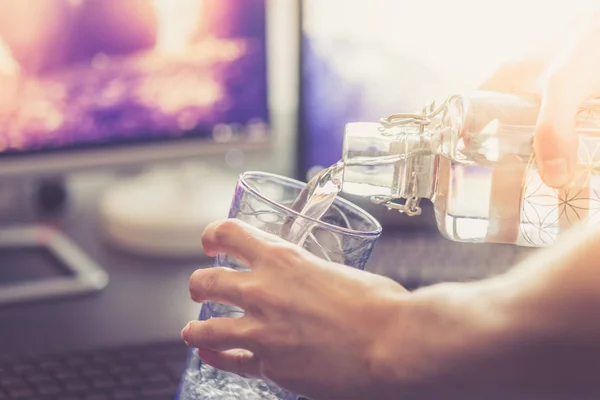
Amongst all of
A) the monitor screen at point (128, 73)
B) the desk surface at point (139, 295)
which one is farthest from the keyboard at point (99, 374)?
the monitor screen at point (128, 73)

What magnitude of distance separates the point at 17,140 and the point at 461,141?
22.8 inches

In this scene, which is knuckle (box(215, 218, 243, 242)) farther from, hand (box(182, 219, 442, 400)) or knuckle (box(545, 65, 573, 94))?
knuckle (box(545, 65, 573, 94))

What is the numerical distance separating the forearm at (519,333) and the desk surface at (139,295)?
46cm

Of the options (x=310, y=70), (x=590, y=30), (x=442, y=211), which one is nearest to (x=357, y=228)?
(x=442, y=211)

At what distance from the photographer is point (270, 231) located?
0.47 meters

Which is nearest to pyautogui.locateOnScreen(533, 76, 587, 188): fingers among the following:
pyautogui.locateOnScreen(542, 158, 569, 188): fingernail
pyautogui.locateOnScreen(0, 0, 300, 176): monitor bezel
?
pyautogui.locateOnScreen(542, 158, 569, 188): fingernail

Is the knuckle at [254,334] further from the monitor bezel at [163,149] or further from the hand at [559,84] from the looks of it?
the monitor bezel at [163,149]

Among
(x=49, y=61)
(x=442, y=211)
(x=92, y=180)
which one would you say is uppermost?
(x=49, y=61)

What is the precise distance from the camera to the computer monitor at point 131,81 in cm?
85

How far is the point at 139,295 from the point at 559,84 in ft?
1.84

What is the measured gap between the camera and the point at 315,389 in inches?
15.1

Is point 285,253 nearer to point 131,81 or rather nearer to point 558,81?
point 558,81

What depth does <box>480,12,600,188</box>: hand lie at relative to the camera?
48 cm

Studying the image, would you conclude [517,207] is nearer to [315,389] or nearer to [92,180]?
[315,389]
